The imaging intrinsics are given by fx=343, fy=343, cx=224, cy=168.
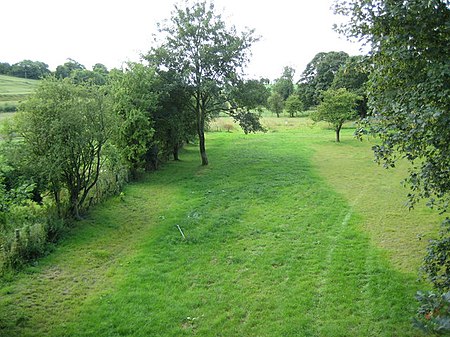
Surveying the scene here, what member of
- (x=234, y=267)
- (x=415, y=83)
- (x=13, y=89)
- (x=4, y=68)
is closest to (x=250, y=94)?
(x=234, y=267)

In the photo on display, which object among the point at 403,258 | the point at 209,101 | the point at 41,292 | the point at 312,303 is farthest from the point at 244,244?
the point at 209,101

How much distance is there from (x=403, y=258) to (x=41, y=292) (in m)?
10.0

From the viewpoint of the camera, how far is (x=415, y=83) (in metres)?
5.95

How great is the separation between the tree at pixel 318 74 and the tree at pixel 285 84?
→ 16.2 m

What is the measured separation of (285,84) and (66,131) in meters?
75.2

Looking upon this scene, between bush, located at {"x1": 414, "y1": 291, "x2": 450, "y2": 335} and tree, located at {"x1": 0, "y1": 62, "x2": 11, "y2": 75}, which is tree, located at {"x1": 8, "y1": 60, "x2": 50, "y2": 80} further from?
bush, located at {"x1": 414, "y1": 291, "x2": 450, "y2": 335}

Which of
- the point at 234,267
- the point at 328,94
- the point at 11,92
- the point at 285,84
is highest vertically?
the point at 285,84

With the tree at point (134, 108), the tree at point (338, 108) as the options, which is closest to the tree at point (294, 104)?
the tree at point (338, 108)

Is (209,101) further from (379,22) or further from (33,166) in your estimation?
(379,22)

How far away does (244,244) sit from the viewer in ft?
38.2

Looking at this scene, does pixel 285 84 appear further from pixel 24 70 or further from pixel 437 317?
pixel 437 317

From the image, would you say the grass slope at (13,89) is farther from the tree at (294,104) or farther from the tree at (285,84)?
the tree at (285,84)

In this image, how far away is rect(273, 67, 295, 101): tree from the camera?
264 ft

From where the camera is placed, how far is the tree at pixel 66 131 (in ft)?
39.4
